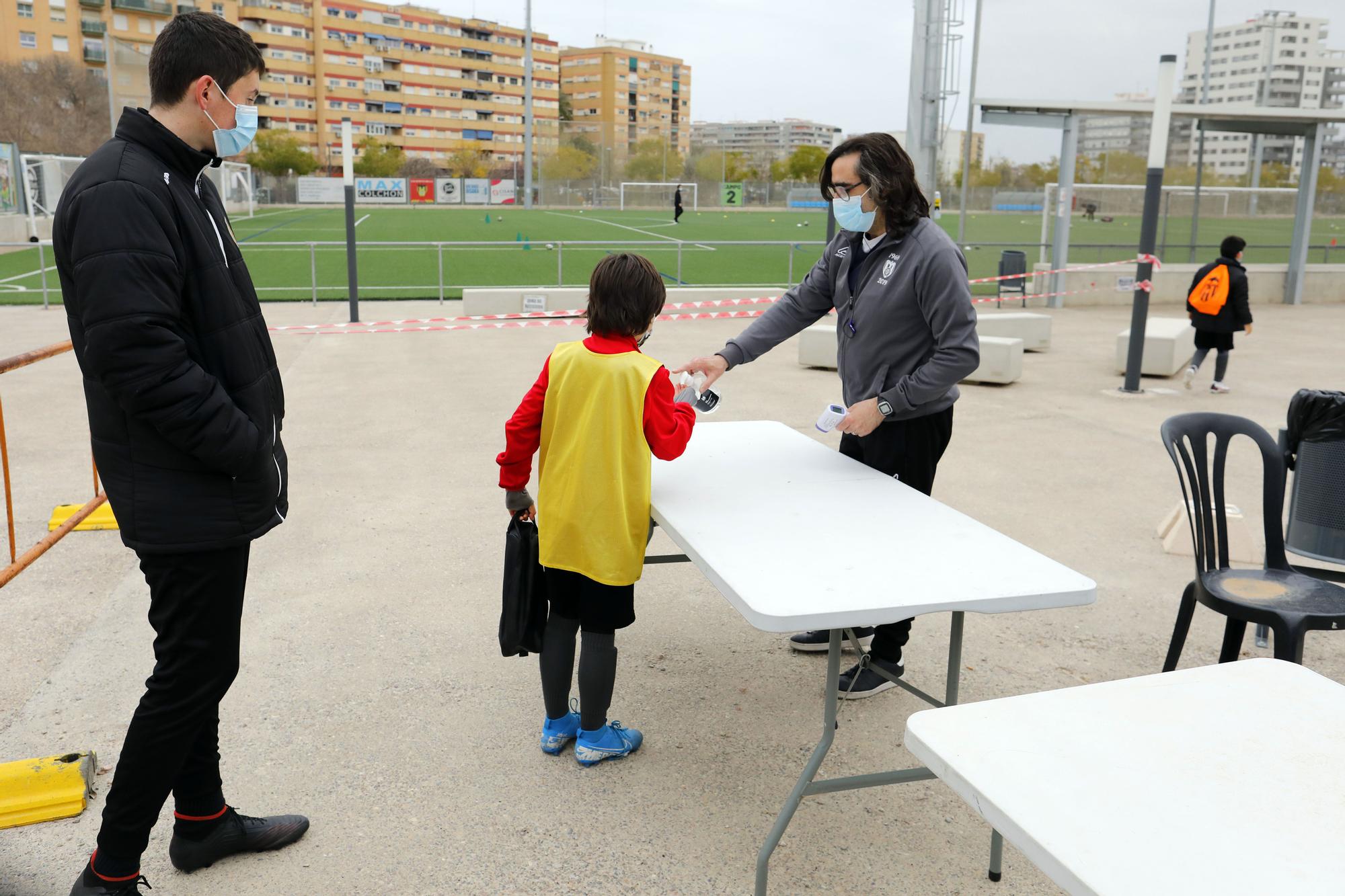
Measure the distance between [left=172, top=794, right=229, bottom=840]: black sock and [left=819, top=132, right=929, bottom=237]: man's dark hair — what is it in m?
2.68

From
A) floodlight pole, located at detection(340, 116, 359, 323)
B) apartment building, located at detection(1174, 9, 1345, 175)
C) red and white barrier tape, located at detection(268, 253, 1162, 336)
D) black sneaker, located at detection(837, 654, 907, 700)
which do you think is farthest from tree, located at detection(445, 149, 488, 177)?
black sneaker, located at detection(837, 654, 907, 700)

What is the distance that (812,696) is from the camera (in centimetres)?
372

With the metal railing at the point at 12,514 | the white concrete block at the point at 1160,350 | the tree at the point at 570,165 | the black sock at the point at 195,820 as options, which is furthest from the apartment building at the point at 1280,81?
the tree at the point at 570,165

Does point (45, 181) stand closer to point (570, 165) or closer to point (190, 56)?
point (190, 56)

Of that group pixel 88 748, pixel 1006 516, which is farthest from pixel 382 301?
pixel 88 748

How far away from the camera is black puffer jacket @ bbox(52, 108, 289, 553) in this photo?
6.75 feet

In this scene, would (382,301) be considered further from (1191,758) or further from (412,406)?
(1191,758)

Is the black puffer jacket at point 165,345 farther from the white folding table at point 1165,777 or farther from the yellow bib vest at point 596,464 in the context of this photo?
the white folding table at point 1165,777

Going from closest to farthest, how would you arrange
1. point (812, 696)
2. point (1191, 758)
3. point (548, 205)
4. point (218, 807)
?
point (1191, 758)
point (218, 807)
point (812, 696)
point (548, 205)

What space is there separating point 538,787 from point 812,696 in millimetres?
1105

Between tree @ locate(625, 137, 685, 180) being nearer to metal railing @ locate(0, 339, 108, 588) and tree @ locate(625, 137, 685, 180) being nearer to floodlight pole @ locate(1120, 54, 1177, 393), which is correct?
floodlight pole @ locate(1120, 54, 1177, 393)

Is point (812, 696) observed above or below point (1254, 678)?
below

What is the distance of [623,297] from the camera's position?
288 cm

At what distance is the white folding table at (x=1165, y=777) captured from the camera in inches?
54.6
